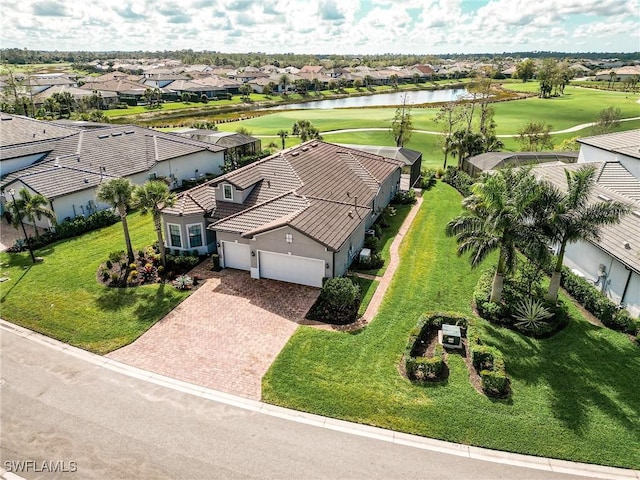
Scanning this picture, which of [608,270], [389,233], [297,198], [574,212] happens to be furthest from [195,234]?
[608,270]

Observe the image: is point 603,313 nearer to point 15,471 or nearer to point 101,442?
point 101,442

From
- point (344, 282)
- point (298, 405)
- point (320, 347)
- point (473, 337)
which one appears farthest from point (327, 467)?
point (344, 282)

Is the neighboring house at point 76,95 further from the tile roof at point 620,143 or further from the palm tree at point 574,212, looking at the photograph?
the palm tree at point 574,212

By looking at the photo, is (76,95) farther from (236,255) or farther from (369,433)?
(369,433)

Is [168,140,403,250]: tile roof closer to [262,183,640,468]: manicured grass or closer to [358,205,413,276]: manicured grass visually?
[358,205,413,276]: manicured grass

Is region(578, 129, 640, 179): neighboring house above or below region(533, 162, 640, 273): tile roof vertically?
above

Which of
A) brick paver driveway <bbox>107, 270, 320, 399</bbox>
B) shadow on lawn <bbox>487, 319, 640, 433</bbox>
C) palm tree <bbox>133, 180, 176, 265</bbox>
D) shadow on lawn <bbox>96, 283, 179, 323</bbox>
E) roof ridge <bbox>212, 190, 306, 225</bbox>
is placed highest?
palm tree <bbox>133, 180, 176, 265</bbox>

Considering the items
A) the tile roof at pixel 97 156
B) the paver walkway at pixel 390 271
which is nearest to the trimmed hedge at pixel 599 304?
the paver walkway at pixel 390 271

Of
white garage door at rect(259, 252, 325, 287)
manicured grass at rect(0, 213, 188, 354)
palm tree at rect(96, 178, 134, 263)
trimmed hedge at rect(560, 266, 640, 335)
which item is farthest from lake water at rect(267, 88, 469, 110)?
trimmed hedge at rect(560, 266, 640, 335)
